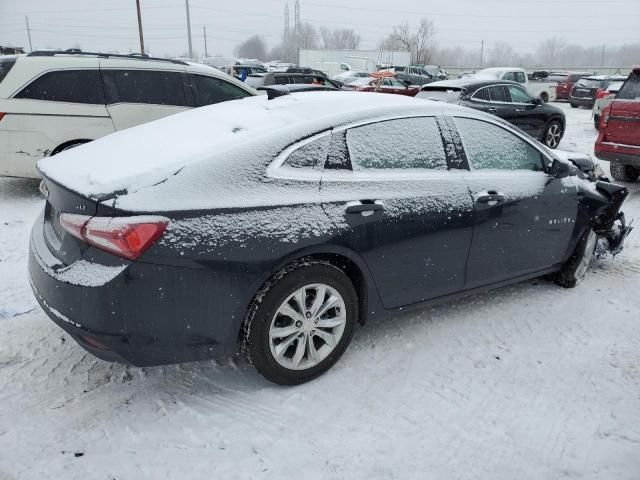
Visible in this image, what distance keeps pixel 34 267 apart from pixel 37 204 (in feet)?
14.0

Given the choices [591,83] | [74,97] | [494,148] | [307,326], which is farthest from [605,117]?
[591,83]

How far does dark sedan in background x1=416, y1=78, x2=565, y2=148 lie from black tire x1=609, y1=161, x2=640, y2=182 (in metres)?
2.78

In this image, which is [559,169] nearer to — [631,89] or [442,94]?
[631,89]

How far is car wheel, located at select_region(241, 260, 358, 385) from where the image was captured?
2.77 metres

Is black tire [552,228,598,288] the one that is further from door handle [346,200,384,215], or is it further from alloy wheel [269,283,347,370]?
alloy wheel [269,283,347,370]

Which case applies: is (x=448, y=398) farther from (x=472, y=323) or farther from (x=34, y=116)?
(x=34, y=116)

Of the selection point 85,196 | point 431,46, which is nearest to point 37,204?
A: point 85,196

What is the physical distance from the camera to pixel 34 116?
21.3 feet

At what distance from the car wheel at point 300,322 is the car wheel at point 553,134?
10044 millimetres

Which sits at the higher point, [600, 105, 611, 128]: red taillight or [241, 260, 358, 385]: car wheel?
[600, 105, 611, 128]: red taillight

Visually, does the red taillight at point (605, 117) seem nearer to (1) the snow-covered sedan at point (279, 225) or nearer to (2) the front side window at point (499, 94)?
(2) the front side window at point (499, 94)

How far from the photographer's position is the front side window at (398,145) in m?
3.14

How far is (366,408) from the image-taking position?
2871mm

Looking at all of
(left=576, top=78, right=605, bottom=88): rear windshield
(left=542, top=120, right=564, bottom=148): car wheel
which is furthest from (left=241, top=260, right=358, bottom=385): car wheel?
(left=576, top=78, right=605, bottom=88): rear windshield
